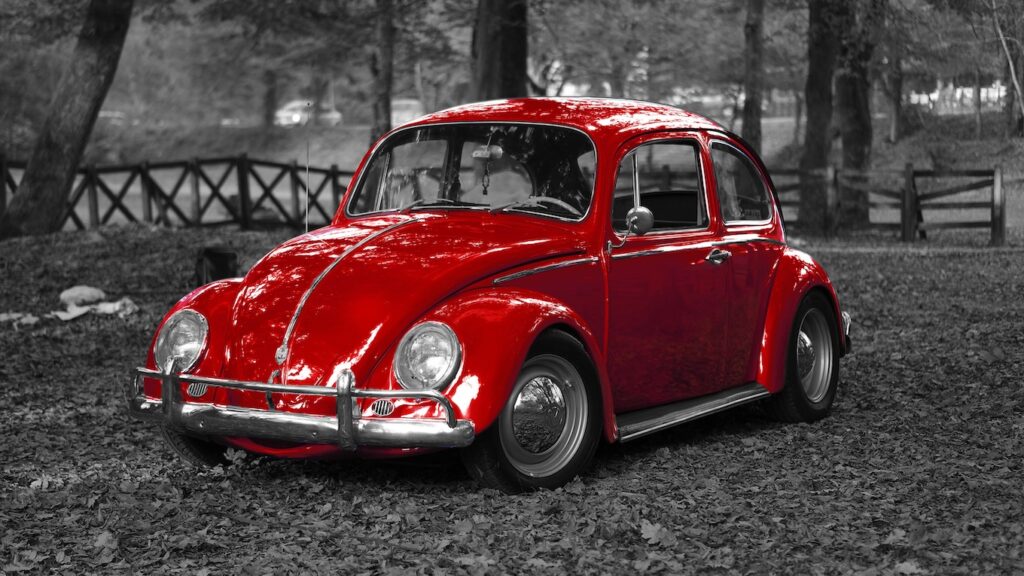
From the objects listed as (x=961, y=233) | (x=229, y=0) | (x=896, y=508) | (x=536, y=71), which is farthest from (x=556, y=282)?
(x=536, y=71)

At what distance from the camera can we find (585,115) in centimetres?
649

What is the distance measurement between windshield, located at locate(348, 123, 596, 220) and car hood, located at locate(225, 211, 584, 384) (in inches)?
8.6

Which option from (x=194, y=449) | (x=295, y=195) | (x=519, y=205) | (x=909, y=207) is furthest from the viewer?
(x=295, y=195)

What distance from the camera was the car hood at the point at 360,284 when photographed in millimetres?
5297

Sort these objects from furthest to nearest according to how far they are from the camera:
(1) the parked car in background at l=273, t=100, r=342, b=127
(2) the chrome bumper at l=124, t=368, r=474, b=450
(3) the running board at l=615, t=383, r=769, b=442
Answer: (1) the parked car in background at l=273, t=100, r=342, b=127
(3) the running board at l=615, t=383, r=769, b=442
(2) the chrome bumper at l=124, t=368, r=474, b=450

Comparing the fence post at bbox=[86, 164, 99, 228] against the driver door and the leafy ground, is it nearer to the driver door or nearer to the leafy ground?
the leafy ground

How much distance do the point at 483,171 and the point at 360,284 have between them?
1295mm

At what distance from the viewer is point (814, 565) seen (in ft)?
14.7

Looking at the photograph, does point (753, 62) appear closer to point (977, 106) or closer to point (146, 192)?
point (977, 106)

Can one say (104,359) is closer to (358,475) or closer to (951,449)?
(358,475)

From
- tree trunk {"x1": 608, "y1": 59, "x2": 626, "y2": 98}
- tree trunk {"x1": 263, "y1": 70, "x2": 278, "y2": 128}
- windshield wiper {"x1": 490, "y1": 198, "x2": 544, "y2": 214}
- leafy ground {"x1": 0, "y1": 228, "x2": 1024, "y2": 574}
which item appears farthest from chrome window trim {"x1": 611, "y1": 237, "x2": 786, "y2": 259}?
tree trunk {"x1": 263, "y1": 70, "x2": 278, "y2": 128}

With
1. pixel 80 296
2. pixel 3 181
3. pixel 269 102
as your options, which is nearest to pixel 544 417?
pixel 80 296

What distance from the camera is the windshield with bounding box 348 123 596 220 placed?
627cm

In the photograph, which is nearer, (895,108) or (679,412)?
(679,412)
